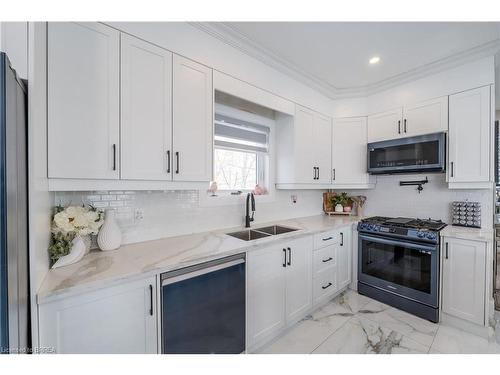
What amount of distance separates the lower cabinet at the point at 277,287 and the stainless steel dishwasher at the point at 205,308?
0.41ft

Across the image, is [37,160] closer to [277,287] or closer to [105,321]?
[105,321]

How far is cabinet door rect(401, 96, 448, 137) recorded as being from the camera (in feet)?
7.74

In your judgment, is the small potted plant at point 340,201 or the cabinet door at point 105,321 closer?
the cabinet door at point 105,321

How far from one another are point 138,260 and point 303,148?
209 cm

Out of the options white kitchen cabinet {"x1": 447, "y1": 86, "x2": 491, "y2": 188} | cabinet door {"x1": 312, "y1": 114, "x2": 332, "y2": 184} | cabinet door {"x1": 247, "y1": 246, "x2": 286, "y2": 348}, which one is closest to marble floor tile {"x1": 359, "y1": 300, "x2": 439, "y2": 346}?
cabinet door {"x1": 247, "y1": 246, "x2": 286, "y2": 348}

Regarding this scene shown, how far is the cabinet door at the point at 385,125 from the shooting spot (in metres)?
2.68

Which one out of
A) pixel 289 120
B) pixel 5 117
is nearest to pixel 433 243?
pixel 289 120

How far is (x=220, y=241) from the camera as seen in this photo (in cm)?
179

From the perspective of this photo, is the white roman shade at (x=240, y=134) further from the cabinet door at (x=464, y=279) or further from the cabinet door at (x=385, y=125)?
the cabinet door at (x=464, y=279)

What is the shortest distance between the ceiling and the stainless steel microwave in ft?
2.58

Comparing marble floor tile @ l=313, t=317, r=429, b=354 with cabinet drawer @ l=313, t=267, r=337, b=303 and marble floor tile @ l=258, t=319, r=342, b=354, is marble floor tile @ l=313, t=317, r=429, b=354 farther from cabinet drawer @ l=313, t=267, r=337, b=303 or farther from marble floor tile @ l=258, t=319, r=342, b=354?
cabinet drawer @ l=313, t=267, r=337, b=303

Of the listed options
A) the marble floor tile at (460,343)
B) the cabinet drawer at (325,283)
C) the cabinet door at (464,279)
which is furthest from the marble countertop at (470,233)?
the cabinet drawer at (325,283)

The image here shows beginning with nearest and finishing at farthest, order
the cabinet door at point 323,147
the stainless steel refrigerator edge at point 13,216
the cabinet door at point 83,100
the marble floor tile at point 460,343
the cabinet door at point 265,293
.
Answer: the stainless steel refrigerator edge at point 13,216 < the cabinet door at point 83,100 < the cabinet door at point 265,293 < the marble floor tile at point 460,343 < the cabinet door at point 323,147
